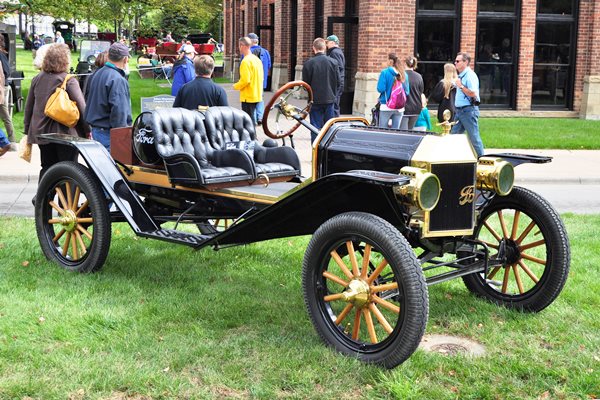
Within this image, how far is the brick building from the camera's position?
21094 mm

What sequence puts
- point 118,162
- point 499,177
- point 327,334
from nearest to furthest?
point 327,334
point 499,177
point 118,162

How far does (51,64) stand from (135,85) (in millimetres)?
24977

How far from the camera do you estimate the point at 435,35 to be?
22.2 meters

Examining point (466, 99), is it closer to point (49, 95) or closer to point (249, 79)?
point (249, 79)

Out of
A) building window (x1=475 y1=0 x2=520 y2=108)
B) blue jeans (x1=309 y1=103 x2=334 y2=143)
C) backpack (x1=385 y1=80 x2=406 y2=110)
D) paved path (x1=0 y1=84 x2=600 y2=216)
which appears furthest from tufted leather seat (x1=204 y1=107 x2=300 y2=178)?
building window (x1=475 y1=0 x2=520 y2=108)

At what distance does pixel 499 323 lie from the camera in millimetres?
5789

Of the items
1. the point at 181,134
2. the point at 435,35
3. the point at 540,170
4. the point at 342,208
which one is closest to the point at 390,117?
the point at 540,170

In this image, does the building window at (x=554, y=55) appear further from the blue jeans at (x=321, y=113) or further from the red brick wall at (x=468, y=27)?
the blue jeans at (x=321, y=113)

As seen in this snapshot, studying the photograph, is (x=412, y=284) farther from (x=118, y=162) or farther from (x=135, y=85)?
(x=135, y=85)

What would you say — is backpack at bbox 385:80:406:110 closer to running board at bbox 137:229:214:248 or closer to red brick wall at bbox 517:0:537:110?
running board at bbox 137:229:214:248

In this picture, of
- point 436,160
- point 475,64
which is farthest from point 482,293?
point 475,64

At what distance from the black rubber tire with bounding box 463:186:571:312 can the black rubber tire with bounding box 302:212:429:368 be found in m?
1.27

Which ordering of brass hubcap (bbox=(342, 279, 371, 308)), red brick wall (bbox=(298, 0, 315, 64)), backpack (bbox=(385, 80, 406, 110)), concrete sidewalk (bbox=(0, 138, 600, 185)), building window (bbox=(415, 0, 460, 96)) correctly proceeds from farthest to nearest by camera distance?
1. red brick wall (bbox=(298, 0, 315, 64))
2. building window (bbox=(415, 0, 460, 96))
3. backpack (bbox=(385, 80, 406, 110))
4. concrete sidewalk (bbox=(0, 138, 600, 185))
5. brass hubcap (bbox=(342, 279, 371, 308))

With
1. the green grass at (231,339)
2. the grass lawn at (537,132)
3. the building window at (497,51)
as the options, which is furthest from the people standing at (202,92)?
the building window at (497,51)
